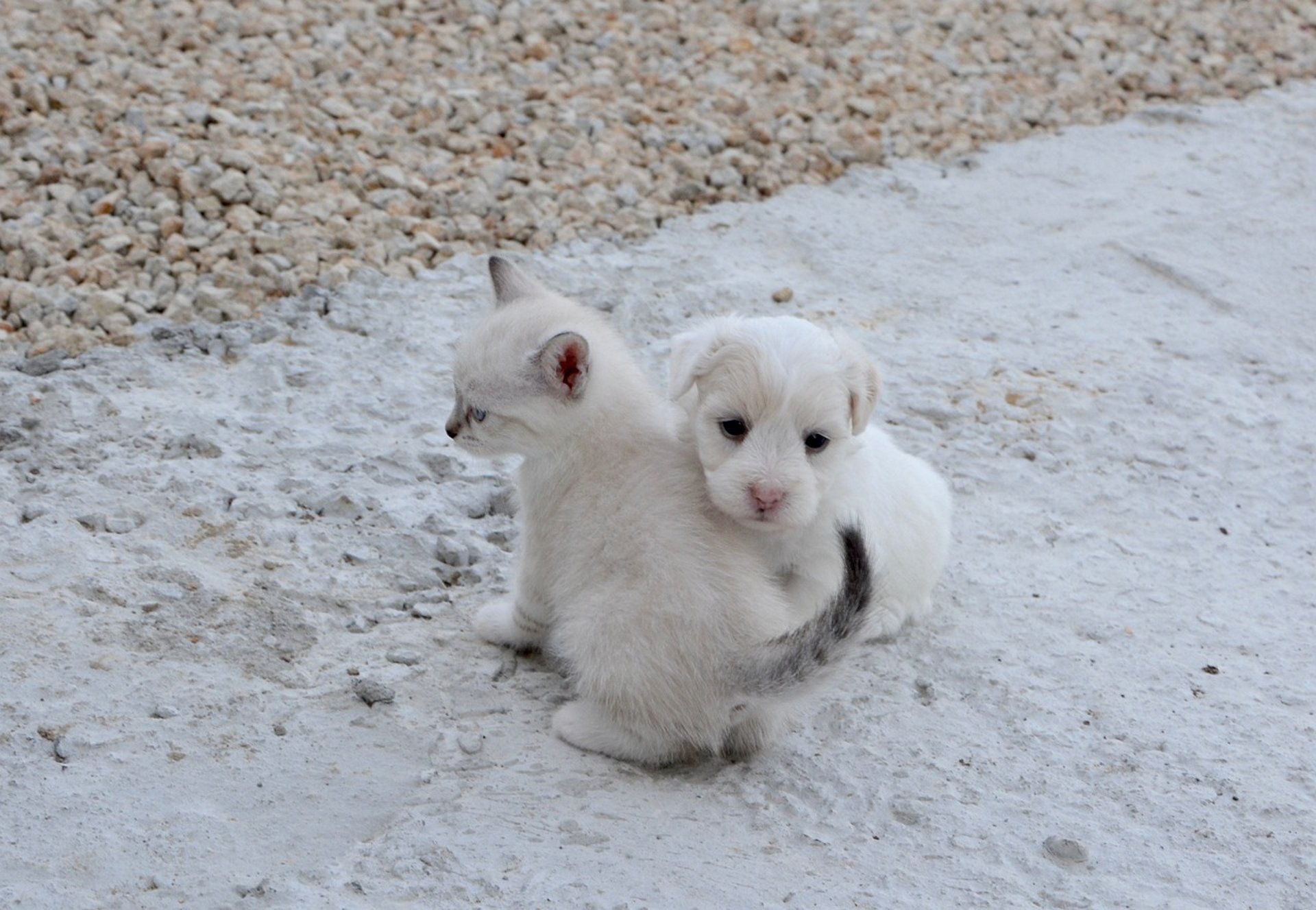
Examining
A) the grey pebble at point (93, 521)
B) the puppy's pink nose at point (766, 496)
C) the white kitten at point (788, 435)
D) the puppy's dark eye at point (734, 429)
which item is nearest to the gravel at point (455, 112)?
the grey pebble at point (93, 521)

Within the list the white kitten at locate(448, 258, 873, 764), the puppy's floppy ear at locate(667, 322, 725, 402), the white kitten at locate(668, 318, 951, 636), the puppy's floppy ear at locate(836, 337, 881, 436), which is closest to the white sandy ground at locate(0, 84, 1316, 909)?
the white kitten at locate(448, 258, 873, 764)

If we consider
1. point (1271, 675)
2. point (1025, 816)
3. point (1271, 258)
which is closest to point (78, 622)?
point (1025, 816)

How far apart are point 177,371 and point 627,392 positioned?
2329mm

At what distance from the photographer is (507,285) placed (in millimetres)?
4453

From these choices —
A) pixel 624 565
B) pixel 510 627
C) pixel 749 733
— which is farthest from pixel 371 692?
pixel 749 733

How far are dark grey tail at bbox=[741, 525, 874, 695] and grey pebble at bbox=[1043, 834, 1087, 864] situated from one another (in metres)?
0.74

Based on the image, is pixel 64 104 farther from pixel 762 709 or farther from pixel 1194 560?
pixel 1194 560

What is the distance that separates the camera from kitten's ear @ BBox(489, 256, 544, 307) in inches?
175

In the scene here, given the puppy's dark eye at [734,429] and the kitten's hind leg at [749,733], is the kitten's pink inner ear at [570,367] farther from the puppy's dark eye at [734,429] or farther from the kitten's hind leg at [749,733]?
the kitten's hind leg at [749,733]

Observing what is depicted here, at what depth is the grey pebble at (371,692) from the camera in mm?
3982

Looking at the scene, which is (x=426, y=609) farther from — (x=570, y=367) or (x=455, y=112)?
(x=455, y=112)

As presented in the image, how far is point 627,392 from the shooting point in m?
4.14

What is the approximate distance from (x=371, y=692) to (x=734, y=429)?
4.13 feet

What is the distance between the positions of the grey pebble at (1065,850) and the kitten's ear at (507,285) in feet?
7.22
